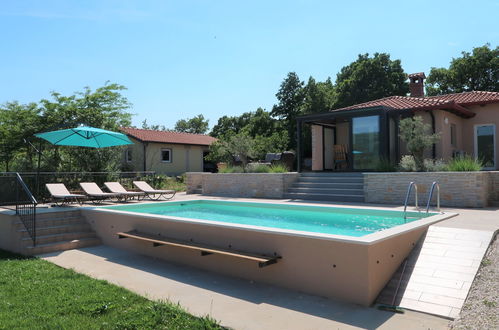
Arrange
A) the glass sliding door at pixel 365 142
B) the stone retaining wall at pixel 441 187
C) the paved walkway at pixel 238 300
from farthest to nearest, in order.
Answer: the glass sliding door at pixel 365 142, the stone retaining wall at pixel 441 187, the paved walkway at pixel 238 300

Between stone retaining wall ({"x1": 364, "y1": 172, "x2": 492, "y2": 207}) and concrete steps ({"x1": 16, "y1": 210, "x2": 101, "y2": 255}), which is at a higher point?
stone retaining wall ({"x1": 364, "y1": 172, "x2": 492, "y2": 207})

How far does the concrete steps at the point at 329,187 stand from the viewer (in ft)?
41.0

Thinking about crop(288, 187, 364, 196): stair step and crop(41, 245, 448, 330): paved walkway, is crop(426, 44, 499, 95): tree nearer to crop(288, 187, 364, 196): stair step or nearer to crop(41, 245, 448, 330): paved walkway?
crop(288, 187, 364, 196): stair step

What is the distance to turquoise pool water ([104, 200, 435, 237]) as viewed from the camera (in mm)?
7887

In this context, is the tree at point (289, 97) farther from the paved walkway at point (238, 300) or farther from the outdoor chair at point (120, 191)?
the paved walkway at point (238, 300)

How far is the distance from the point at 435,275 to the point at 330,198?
7.76 metres

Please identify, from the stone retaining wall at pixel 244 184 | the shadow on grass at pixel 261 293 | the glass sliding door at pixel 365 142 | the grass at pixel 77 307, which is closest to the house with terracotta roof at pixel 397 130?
the glass sliding door at pixel 365 142

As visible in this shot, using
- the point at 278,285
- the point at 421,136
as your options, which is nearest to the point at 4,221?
the point at 278,285

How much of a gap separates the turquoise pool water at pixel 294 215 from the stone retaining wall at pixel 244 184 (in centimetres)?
247

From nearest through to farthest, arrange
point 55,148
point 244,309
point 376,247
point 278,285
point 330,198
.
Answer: point 244,309
point 376,247
point 278,285
point 330,198
point 55,148

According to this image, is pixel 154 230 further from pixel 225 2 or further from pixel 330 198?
pixel 225 2

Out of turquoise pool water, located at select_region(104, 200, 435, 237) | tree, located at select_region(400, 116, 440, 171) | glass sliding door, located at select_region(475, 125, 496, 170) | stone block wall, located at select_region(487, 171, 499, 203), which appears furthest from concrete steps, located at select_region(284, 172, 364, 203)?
glass sliding door, located at select_region(475, 125, 496, 170)

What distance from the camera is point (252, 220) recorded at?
938cm

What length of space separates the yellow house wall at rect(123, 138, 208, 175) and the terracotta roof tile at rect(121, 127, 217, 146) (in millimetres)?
404
